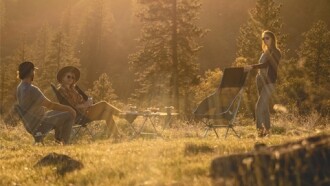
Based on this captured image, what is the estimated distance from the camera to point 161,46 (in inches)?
1663

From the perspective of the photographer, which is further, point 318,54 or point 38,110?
point 318,54

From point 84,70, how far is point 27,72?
64520 millimetres

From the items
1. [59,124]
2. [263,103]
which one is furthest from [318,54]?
[59,124]

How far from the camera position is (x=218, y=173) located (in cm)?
447

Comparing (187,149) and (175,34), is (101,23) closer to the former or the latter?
(175,34)

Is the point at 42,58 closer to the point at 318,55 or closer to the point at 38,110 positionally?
the point at 318,55

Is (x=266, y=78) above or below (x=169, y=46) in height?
below

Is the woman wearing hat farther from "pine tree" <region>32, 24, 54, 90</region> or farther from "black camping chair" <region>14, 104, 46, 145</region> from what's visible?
"pine tree" <region>32, 24, 54, 90</region>

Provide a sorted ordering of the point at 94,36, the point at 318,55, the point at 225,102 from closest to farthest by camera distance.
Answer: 1. the point at 225,102
2. the point at 318,55
3. the point at 94,36

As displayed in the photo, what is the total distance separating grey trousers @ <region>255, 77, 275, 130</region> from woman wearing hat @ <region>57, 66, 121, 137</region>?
4211 millimetres

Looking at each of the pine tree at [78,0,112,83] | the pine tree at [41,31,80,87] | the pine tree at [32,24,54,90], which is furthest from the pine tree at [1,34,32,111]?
the pine tree at [78,0,112,83]

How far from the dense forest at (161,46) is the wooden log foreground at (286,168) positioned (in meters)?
32.6

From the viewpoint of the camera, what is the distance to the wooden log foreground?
389cm

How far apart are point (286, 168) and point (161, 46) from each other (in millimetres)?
38538
